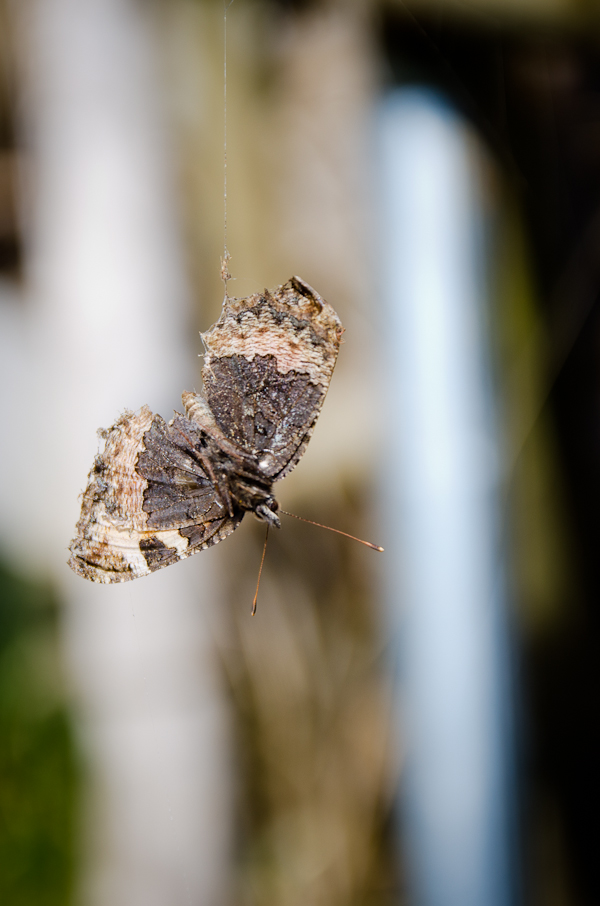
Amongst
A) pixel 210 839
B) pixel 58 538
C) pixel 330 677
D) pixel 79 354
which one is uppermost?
pixel 79 354

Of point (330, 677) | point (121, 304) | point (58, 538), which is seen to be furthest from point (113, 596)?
point (121, 304)

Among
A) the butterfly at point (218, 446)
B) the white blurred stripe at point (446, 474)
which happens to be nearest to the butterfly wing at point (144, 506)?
the butterfly at point (218, 446)

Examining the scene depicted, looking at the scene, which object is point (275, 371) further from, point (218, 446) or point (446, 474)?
point (446, 474)

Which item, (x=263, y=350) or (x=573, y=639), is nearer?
(x=263, y=350)

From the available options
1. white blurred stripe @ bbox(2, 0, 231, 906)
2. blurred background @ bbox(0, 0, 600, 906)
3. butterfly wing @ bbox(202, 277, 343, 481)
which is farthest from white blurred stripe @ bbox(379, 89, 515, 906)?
butterfly wing @ bbox(202, 277, 343, 481)

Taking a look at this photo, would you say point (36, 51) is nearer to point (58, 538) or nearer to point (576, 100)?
point (58, 538)


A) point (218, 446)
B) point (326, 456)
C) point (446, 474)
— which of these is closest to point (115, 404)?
point (326, 456)
